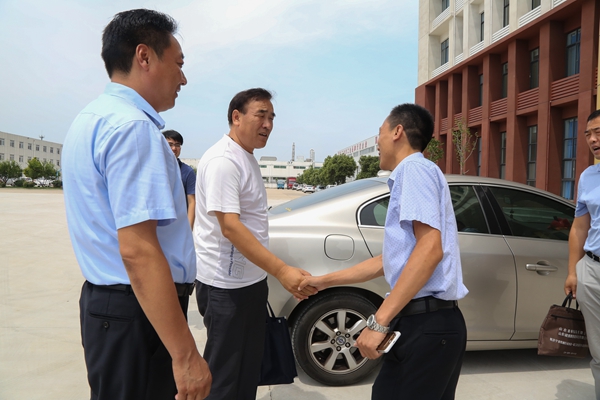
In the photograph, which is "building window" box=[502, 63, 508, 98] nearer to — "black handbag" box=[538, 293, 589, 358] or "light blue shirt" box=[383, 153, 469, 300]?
"black handbag" box=[538, 293, 589, 358]

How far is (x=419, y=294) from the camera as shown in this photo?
71.8 inches

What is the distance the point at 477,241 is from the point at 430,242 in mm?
2069

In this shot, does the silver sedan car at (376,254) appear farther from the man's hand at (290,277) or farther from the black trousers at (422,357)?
the black trousers at (422,357)

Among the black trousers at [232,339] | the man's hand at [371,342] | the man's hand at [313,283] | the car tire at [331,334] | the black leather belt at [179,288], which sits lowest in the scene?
the car tire at [331,334]

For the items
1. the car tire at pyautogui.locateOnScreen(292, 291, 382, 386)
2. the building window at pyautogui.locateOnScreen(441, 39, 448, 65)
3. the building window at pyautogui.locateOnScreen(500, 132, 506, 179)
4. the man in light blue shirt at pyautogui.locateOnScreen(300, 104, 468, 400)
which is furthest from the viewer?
the building window at pyautogui.locateOnScreen(441, 39, 448, 65)

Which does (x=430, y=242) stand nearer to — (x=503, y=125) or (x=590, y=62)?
(x=590, y=62)

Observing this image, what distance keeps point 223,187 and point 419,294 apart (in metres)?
1.07

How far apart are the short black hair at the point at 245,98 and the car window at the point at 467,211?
1.94 metres

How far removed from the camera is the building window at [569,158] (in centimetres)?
2070

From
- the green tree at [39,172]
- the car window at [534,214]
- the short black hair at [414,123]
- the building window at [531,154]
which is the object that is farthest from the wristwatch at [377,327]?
the green tree at [39,172]

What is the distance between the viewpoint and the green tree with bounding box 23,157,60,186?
73.4 metres

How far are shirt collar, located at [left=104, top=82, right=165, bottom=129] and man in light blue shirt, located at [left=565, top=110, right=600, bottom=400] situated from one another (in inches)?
110

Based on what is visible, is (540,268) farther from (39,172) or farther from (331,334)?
(39,172)

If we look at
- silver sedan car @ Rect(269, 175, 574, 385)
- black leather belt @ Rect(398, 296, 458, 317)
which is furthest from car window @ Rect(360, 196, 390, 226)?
black leather belt @ Rect(398, 296, 458, 317)
